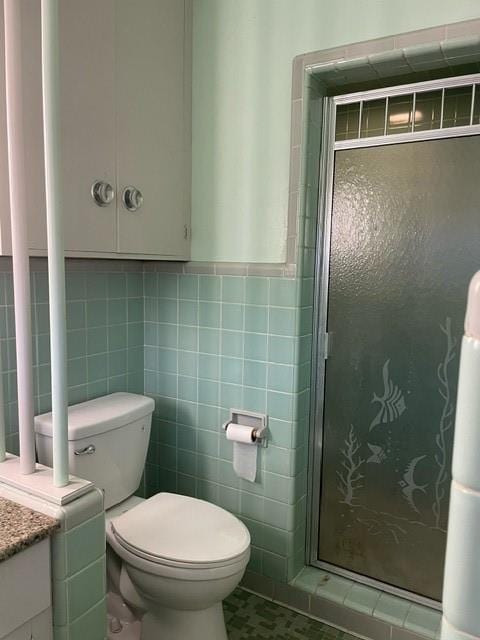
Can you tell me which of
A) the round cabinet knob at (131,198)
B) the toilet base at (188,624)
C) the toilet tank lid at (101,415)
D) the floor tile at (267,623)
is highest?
the round cabinet knob at (131,198)

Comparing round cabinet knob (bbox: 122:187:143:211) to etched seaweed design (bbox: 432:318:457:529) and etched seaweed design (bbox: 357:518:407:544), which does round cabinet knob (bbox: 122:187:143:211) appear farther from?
etched seaweed design (bbox: 357:518:407:544)

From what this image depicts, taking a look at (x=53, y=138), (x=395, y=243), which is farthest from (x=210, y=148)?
(x=53, y=138)

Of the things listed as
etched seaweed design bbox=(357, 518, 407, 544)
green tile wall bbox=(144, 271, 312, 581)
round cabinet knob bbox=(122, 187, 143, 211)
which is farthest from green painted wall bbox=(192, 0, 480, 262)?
etched seaweed design bbox=(357, 518, 407, 544)

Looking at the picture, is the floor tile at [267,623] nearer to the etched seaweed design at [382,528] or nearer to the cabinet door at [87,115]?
the etched seaweed design at [382,528]

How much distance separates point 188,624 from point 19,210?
1.33m

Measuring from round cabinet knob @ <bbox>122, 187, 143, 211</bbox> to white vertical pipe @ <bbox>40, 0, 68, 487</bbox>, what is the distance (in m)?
0.58

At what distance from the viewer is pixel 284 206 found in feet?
5.90

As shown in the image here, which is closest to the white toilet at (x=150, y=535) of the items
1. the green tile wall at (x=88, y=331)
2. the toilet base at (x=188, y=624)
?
the toilet base at (x=188, y=624)

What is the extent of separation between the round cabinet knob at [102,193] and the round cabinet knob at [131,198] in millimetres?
60

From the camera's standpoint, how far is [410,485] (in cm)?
185

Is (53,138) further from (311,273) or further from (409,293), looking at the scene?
(409,293)

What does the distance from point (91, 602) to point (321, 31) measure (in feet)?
6.03

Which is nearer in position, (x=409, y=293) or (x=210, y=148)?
(x=409, y=293)

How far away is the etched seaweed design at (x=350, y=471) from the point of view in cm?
194
